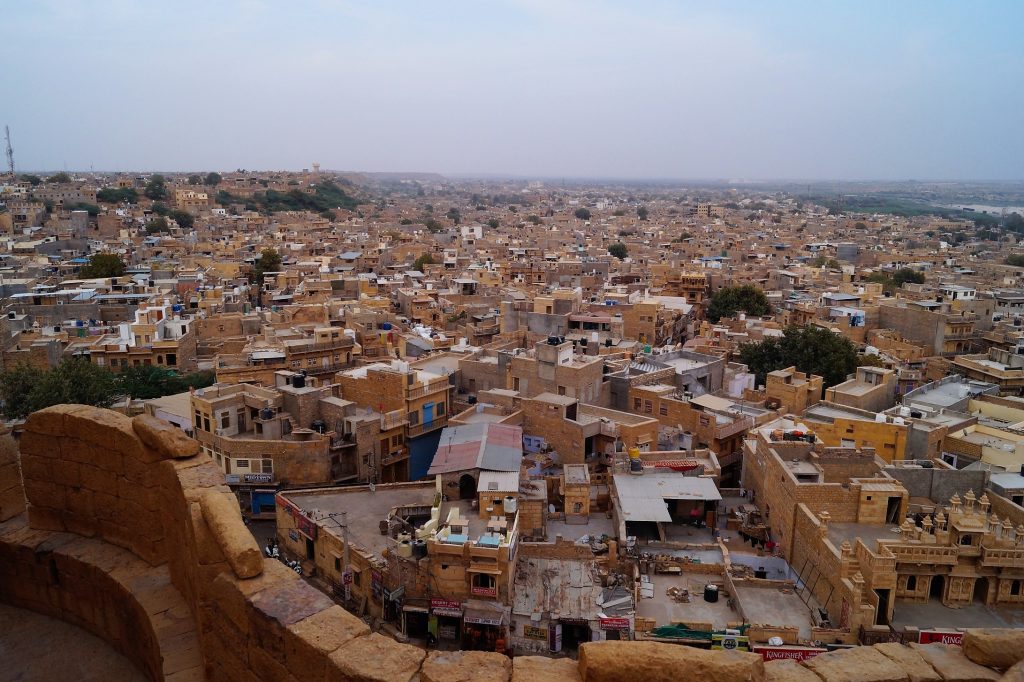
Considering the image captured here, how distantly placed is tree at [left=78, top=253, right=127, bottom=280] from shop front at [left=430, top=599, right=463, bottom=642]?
41.0m

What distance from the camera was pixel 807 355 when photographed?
101ft

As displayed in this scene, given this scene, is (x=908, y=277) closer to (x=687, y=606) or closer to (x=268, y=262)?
(x=268, y=262)

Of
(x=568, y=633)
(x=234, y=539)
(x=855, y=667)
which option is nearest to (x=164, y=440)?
(x=234, y=539)

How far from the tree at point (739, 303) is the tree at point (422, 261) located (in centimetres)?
2391

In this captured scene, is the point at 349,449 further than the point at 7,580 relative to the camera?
Yes

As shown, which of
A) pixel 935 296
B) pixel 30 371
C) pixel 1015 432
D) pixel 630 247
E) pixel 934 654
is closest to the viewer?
pixel 934 654

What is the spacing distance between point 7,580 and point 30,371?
23236 mm

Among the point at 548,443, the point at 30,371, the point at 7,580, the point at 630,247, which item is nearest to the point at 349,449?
the point at 548,443

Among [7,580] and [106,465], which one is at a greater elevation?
[106,465]

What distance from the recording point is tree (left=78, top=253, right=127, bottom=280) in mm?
48062

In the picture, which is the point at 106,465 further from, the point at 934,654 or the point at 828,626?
the point at 828,626

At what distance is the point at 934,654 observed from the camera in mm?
5012

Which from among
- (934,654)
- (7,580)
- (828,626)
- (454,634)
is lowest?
(454,634)

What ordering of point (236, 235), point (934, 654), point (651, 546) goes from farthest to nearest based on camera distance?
point (236, 235), point (651, 546), point (934, 654)
